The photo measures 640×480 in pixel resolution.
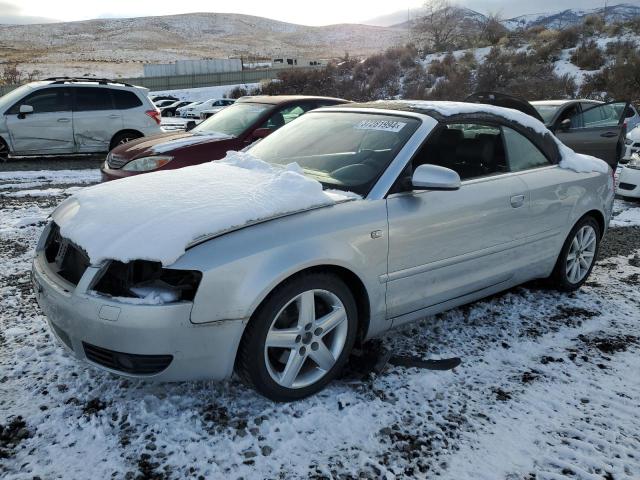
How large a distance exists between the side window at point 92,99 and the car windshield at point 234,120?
443 centimetres

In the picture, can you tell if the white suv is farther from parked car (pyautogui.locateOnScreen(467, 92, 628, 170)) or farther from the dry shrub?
the dry shrub

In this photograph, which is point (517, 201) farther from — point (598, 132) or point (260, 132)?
point (598, 132)

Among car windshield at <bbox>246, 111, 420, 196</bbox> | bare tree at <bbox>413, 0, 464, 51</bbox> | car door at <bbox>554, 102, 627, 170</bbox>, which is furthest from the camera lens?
bare tree at <bbox>413, 0, 464, 51</bbox>

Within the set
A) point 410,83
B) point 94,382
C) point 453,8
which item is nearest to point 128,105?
point 94,382

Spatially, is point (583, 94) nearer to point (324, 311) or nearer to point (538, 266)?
point (538, 266)

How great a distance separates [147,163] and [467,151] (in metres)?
4.07

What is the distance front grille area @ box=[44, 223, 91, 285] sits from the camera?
8.82 ft

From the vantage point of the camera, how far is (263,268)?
251 cm

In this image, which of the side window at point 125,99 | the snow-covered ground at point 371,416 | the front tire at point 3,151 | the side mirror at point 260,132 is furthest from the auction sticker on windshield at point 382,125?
the front tire at point 3,151

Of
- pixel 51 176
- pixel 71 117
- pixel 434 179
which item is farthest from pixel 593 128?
pixel 71 117

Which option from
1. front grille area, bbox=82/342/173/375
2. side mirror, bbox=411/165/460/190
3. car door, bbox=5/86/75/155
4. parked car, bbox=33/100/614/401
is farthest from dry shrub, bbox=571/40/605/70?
front grille area, bbox=82/342/173/375

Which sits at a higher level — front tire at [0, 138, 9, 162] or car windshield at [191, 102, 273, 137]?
car windshield at [191, 102, 273, 137]

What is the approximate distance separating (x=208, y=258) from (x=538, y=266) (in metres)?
2.69

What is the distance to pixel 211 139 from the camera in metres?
6.74
